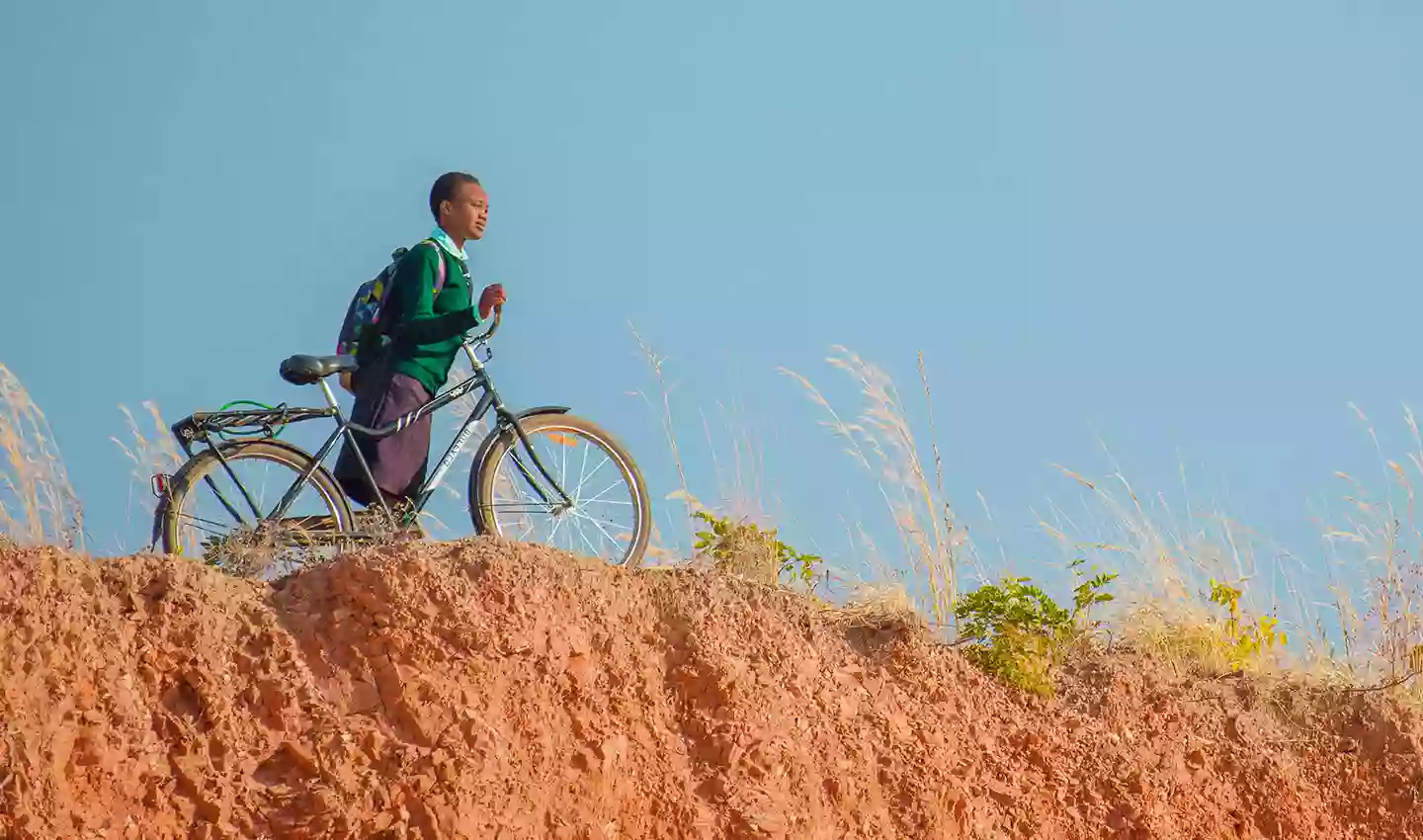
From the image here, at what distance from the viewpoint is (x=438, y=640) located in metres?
5.01

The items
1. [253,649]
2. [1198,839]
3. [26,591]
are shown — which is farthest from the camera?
[1198,839]

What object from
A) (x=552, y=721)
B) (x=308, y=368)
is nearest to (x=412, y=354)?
(x=308, y=368)

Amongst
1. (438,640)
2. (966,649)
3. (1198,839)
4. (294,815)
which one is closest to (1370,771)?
(1198,839)

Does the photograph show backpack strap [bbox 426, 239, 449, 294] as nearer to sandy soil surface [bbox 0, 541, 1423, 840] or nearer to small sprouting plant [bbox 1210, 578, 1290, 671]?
sandy soil surface [bbox 0, 541, 1423, 840]

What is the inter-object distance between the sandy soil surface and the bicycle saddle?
125 centimetres

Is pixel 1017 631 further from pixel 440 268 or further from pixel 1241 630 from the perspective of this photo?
pixel 440 268

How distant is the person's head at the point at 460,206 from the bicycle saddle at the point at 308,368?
100cm

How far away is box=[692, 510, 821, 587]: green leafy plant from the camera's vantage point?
20.5 ft

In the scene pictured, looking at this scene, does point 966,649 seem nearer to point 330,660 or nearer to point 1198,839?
point 1198,839

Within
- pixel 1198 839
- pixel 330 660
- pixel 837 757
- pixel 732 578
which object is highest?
pixel 732 578

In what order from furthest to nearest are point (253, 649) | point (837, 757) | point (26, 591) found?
point (837, 757)
point (253, 649)
point (26, 591)

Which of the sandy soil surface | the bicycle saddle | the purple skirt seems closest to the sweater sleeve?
the purple skirt

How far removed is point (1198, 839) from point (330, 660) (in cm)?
385

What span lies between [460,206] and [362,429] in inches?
49.6
